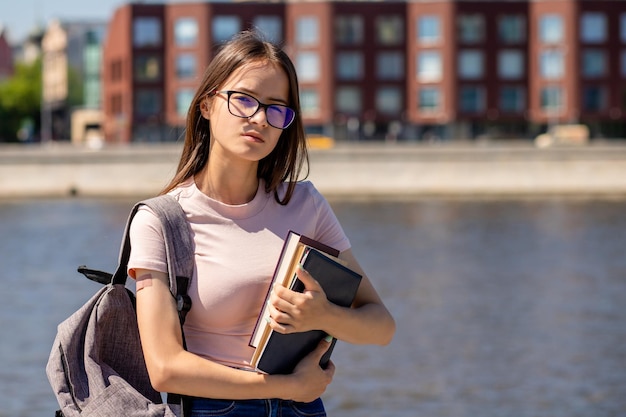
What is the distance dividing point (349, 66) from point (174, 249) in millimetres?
84478

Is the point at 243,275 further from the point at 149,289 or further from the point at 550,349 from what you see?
the point at 550,349

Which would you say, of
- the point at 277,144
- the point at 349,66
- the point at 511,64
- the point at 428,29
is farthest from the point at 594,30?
the point at 277,144

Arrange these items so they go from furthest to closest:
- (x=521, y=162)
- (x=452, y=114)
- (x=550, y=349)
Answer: (x=452, y=114)
(x=521, y=162)
(x=550, y=349)

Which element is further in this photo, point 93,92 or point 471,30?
point 93,92

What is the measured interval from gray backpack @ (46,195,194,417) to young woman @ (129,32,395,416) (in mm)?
32

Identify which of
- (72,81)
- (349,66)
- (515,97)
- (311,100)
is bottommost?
(515,97)

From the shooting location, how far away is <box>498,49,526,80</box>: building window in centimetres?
8612

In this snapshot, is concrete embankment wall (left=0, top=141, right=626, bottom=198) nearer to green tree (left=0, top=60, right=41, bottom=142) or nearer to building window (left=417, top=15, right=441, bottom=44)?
building window (left=417, top=15, right=441, bottom=44)

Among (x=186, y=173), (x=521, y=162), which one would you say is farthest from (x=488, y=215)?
(x=186, y=173)

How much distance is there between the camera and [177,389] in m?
3.02

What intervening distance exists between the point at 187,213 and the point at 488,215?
161ft

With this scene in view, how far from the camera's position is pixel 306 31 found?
8706cm

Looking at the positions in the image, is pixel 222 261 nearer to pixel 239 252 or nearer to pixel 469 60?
pixel 239 252

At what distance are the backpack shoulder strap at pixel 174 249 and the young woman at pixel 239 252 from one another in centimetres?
2
